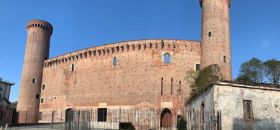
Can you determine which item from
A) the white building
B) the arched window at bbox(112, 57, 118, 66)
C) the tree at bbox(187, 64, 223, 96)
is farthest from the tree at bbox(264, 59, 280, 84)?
the arched window at bbox(112, 57, 118, 66)

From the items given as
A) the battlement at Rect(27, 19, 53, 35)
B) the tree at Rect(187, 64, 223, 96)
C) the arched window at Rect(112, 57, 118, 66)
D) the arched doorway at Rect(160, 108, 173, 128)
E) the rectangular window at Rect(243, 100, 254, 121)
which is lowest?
the arched doorway at Rect(160, 108, 173, 128)

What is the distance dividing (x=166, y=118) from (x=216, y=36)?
26.8 ft

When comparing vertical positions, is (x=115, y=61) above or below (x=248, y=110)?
above

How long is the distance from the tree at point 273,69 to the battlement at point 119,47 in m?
7.99

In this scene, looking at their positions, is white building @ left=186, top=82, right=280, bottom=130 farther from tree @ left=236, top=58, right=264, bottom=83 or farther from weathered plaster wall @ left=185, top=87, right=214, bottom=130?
tree @ left=236, top=58, right=264, bottom=83

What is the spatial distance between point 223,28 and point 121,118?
1208 cm

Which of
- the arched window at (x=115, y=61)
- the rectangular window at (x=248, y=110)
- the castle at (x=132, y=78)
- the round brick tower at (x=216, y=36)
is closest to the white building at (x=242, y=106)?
the rectangular window at (x=248, y=110)

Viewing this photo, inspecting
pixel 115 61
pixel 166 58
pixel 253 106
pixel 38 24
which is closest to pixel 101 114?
pixel 115 61

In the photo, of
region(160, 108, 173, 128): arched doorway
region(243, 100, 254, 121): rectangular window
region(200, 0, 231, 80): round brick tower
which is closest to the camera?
region(243, 100, 254, 121): rectangular window

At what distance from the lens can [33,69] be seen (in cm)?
3853

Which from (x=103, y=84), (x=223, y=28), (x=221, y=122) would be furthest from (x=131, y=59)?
(x=221, y=122)

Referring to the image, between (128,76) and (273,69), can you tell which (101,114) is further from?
(273,69)

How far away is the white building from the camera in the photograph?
14.5 meters

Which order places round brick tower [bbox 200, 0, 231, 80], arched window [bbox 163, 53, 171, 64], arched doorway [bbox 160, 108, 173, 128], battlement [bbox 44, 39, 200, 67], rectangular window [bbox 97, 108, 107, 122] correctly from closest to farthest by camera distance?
round brick tower [bbox 200, 0, 231, 80] → arched doorway [bbox 160, 108, 173, 128] → arched window [bbox 163, 53, 171, 64] → battlement [bbox 44, 39, 200, 67] → rectangular window [bbox 97, 108, 107, 122]
